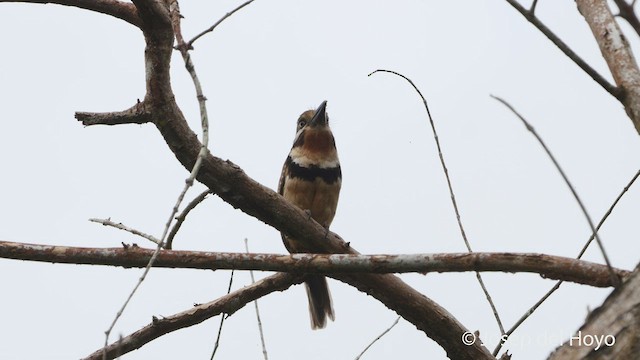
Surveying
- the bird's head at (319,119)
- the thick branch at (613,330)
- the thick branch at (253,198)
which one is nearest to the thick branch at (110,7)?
the thick branch at (253,198)

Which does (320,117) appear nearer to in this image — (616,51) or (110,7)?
(110,7)

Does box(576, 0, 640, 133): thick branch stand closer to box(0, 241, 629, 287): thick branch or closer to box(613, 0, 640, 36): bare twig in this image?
box(613, 0, 640, 36): bare twig

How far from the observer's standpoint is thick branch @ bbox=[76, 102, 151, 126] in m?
2.95

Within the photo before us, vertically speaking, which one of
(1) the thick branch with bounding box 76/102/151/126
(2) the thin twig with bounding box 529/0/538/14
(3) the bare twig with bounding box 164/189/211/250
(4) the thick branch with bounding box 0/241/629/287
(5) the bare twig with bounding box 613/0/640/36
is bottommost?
(4) the thick branch with bounding box 0/241/629/287

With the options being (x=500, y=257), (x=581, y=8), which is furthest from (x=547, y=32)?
(x=500, y=257)

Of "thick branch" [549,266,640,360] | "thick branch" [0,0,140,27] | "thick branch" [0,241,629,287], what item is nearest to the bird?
"thick branch" [0,241,629,287]

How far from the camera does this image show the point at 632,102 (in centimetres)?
225

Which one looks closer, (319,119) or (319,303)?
(319,303)

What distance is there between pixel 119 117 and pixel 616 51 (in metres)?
1.78

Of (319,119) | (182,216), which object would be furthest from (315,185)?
(182,216)

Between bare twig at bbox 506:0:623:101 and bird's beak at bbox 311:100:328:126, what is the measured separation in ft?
A: 9.64

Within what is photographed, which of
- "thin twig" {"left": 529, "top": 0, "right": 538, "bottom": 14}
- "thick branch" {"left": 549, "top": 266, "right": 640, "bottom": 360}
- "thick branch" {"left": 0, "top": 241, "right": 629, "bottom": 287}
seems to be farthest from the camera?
"thick branch" {"left": 0, "top": 241, "right": 629, "bottom": 287}

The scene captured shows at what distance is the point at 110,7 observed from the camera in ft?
9.80

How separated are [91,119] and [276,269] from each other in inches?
36.8
